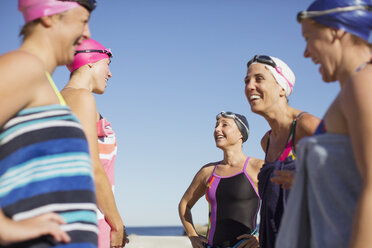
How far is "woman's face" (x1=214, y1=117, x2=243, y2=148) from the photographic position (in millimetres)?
6629

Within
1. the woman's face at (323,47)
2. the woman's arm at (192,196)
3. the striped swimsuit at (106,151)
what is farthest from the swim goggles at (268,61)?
the woman's arm at (192,196)

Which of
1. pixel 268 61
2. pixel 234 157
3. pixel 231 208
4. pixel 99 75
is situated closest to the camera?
pixel 99 75

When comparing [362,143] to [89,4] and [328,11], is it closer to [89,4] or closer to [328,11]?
[328,11]

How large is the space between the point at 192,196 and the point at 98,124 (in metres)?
3.44

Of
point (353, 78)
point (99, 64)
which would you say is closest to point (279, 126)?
point (99, 64)

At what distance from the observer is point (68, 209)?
1.90m

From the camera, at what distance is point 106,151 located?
376cm

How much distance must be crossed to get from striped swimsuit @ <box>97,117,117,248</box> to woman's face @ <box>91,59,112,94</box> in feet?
0.91

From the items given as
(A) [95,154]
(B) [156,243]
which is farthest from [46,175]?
(B) [156,243]

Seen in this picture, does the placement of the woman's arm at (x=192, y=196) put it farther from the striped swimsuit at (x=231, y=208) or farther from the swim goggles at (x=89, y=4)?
the swim goggles at (x=89, y=4)

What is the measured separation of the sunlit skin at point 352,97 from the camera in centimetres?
177

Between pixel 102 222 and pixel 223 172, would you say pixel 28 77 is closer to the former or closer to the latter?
pixel 102 222

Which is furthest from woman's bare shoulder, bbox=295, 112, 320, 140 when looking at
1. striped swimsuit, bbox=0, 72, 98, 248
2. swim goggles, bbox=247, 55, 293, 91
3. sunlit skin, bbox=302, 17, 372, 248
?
striped swimsuit, bbox=0, 72, 98, 248

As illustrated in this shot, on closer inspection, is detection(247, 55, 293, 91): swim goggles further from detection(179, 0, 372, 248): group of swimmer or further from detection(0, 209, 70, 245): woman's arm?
detection(0, 209, 70, 245): woman's arm
